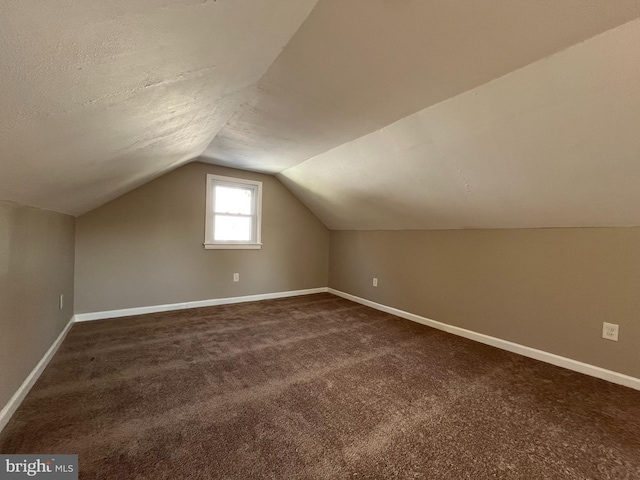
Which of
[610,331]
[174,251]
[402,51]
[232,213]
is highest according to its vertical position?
[402,51]

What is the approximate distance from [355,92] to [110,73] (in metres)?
1.27

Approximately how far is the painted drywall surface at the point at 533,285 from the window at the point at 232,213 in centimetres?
212

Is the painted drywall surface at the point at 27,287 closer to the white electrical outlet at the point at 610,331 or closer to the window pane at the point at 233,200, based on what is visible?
the window pane at the point at 233,200

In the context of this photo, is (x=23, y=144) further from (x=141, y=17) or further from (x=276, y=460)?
(x=276, y=460)

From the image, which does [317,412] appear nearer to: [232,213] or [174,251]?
[174,251]

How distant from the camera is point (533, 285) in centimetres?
239

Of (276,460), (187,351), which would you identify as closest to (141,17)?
(276,460)

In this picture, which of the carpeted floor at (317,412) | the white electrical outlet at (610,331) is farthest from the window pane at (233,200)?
the white electrical outlet at (610,331)

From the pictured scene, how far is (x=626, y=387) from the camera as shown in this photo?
191 cm

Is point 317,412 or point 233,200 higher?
point 233,200

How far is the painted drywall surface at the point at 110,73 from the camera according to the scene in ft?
2.01

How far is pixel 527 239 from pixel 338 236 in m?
2.78

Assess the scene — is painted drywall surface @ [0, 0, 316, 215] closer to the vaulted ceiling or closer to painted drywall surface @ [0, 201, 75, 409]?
the vaulted ceiling

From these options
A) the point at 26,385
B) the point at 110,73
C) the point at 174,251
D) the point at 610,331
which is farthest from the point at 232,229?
the point at 610,331
